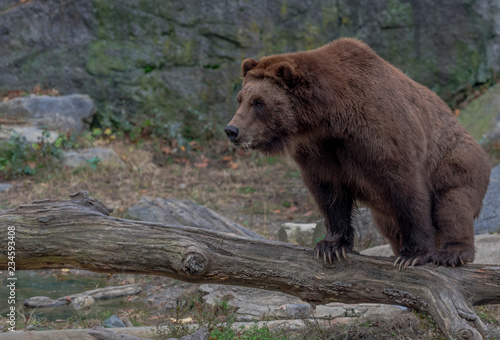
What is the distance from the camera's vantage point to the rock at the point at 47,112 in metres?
11.2

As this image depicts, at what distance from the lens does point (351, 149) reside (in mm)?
4391

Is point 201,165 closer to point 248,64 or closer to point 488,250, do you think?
point 488,250

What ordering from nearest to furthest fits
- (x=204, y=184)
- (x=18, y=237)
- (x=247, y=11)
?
(x=18, y=237), (x=204, y=184), (x=247, y=11)

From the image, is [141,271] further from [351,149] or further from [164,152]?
[164,152]

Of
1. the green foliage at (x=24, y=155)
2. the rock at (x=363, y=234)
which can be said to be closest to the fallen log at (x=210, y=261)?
the rock at (x=363, y=234)

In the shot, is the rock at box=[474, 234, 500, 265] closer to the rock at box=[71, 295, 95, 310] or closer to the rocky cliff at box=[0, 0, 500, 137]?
the rock at box=[71, 295, 95, 310]

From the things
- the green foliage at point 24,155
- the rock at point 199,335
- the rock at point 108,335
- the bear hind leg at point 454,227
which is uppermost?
the bear hind leg at point 454,227

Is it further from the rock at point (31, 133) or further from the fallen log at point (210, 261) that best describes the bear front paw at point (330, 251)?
the rock at point (31, 133)

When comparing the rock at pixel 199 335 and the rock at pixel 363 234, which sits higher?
the rock at pixel 199 335

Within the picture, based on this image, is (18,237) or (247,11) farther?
(247,11)

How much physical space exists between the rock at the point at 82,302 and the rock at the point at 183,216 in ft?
4.75

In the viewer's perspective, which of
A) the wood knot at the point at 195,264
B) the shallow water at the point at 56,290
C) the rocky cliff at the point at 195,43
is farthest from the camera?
the rocky cliff at the point at 195,43

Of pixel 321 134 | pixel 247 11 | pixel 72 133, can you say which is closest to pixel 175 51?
pixel 247 11

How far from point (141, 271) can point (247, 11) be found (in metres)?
9.37
